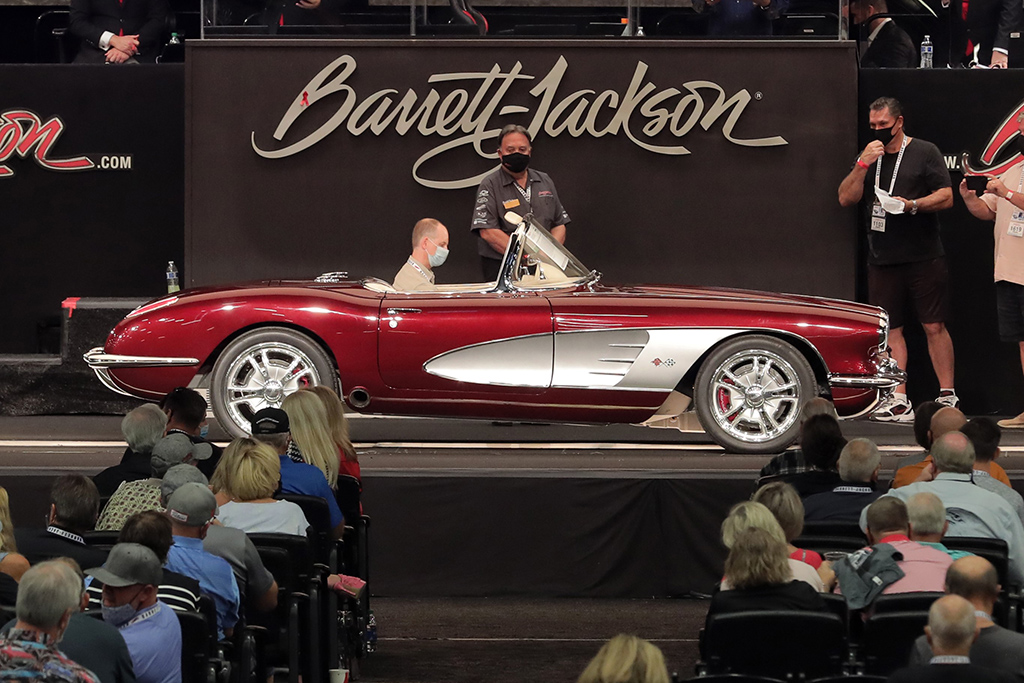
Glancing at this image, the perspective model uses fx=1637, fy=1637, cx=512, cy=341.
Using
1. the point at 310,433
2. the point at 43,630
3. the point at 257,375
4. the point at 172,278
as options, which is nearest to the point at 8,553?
the point at 43,630

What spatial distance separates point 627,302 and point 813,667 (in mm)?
4957

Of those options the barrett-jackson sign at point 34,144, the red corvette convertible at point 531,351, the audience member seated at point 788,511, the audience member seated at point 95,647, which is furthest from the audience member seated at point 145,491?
the barrett-jackson sign at point 34,144

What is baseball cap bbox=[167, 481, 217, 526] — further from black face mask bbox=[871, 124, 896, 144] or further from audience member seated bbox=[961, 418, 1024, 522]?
black face mask bbox=[871, 124, 896, 144]

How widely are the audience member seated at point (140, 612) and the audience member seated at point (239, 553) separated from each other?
841mm

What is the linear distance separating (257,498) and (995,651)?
9.80 ft

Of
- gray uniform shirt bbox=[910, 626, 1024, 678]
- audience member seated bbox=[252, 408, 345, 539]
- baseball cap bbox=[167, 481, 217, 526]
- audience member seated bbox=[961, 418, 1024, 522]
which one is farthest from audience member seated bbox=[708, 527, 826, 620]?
audience member seated bbox=[252, 408, 345, 539]

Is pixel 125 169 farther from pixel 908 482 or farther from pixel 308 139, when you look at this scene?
pixel 908 482

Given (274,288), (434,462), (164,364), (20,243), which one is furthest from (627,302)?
(20,243)

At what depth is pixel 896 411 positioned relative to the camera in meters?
12.1

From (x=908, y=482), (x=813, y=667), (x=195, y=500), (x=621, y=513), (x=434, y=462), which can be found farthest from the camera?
(x=434, y=462)

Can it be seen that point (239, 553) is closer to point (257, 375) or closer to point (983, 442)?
point (983, 442)

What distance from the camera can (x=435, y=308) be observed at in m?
10.0

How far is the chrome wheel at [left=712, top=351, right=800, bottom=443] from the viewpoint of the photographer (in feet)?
32.9

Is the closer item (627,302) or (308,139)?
(627,302)
